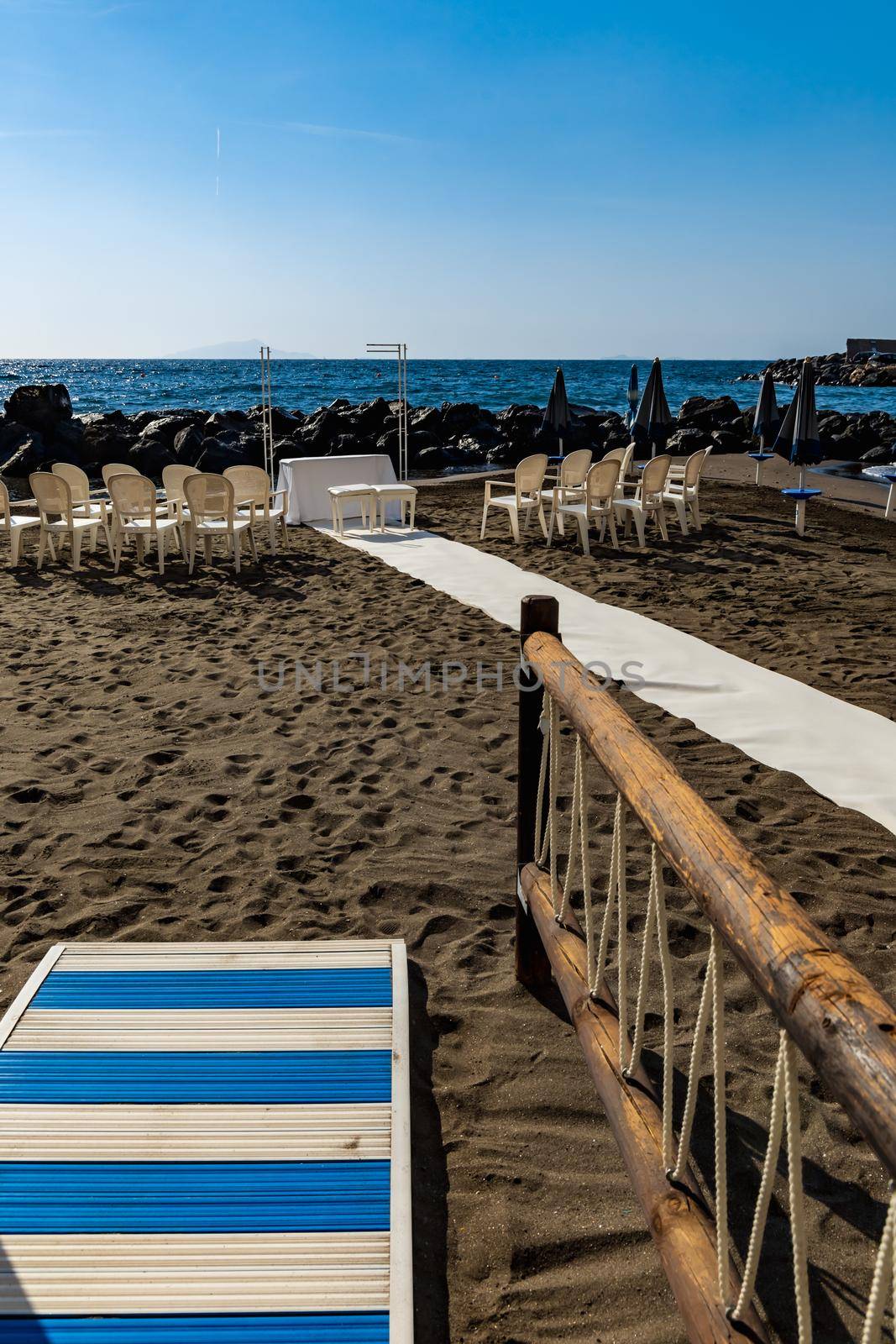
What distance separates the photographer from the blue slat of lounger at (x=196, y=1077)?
7.85 feet

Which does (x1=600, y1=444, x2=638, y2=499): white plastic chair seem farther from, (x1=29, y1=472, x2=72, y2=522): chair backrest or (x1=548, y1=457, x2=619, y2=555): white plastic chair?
(x1=29, y1=472, x2=72, y2=522): chair backrest

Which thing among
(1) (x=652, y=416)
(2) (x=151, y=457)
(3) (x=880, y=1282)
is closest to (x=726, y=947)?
(3) (x=880, y=1282)

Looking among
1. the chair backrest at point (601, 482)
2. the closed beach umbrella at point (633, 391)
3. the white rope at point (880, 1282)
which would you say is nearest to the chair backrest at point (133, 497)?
the chair backrest at point (601, 482)

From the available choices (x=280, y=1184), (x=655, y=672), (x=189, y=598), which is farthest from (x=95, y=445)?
(x=280, y=1184)

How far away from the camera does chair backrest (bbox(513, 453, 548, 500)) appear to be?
10070 millimetres

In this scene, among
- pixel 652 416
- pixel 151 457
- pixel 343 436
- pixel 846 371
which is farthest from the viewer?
pixel 846 371

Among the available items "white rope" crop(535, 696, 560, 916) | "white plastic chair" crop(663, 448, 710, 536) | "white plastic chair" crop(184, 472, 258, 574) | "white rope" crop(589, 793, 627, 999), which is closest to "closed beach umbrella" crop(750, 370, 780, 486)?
"white plastic chair" crop(663, 448, 710, 536)

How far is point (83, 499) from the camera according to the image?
9.70 m

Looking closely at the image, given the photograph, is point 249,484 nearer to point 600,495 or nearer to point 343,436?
point 600,495

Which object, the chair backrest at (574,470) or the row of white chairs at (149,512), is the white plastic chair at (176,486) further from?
the chair backrest at (574,470)

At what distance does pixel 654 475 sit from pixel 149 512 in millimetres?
5066

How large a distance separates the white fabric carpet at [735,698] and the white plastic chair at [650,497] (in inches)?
73.5

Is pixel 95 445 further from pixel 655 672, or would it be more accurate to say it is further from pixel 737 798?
pixel 737 798

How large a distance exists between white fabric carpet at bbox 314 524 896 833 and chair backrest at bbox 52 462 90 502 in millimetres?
4013
